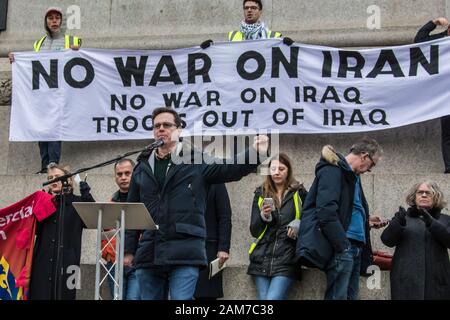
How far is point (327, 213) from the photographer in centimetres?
1047

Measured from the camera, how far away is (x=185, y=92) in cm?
1454

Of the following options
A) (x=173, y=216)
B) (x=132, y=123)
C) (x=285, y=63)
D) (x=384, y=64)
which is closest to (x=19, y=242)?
(x=173, y=216)

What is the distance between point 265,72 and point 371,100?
51.3 inches

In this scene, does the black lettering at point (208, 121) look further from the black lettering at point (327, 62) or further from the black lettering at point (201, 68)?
the black lettering at point (327, 62)

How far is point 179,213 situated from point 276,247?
156 cm

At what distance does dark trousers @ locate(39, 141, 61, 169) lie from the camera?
49.2 feet

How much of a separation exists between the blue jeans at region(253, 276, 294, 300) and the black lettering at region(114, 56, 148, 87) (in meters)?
4.49

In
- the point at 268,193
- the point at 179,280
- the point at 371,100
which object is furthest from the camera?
the point at 371,100

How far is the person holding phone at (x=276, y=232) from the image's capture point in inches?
428

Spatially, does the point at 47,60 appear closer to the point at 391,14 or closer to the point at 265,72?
the point at 265,72

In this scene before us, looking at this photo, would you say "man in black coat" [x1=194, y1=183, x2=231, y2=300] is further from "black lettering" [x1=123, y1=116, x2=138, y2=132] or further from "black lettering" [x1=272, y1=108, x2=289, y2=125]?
"black lettering" [x1=123, y1=116, x2=138, y2=132]
